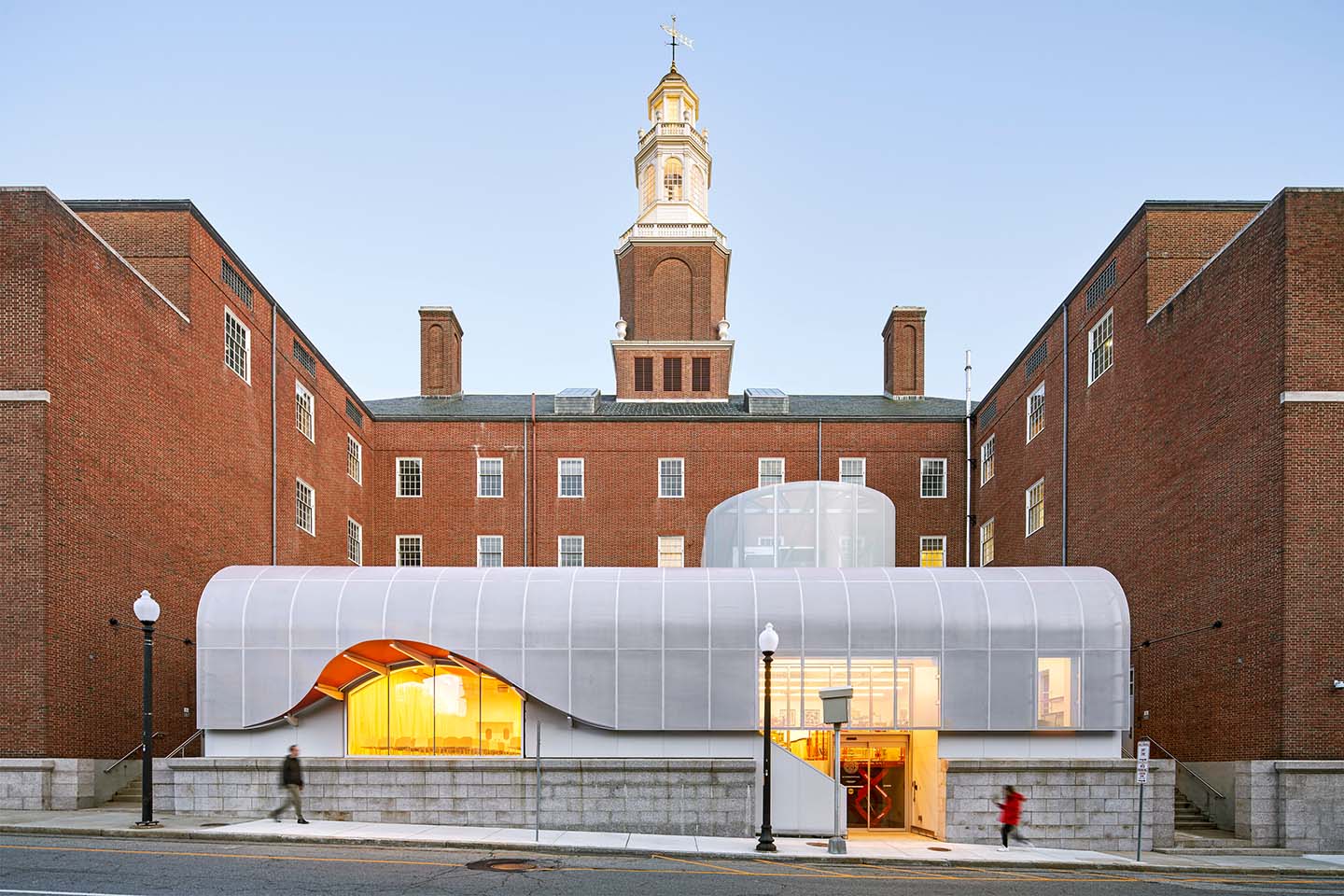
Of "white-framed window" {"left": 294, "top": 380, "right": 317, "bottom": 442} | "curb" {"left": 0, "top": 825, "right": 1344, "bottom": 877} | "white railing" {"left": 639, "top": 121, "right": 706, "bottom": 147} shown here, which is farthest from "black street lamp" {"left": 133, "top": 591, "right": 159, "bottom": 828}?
"white railing" {"left": 639, "top": 121, "right": 706, "bottom": 147}

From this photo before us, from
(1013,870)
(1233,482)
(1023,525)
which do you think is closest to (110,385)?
(1013,870)

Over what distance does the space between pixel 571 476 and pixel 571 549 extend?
10.5 feet

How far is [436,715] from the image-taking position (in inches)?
1027

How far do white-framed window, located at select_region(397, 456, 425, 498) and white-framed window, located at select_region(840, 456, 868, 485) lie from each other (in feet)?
60.7

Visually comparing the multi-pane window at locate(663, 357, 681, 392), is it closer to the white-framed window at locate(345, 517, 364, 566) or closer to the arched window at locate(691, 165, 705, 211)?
the arched window at locate(691, 165, 705, 211)

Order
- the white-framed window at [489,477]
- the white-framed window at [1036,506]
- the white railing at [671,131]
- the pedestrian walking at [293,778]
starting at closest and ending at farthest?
the pedestrian walking at [293,778], the white-framed window at [1036,506], the white-framed window at [489,477], the white railing at [671,131]

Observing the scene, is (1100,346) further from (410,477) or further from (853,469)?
(410,477)

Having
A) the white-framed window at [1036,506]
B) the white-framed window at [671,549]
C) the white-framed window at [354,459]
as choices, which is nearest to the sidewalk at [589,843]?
the white-framed window at [1036,506]

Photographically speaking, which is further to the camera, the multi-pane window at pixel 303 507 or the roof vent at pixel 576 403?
the roof vent at pixel 576 403

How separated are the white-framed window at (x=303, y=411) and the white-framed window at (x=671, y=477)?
15.1 meters

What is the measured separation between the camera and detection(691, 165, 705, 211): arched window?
198 ft

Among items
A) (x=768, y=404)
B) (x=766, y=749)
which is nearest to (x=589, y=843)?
(x=766, y=749)

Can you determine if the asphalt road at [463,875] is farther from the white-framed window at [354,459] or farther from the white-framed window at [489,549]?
the white-framed window at [489,549]

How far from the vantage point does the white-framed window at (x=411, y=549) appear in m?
48.5
